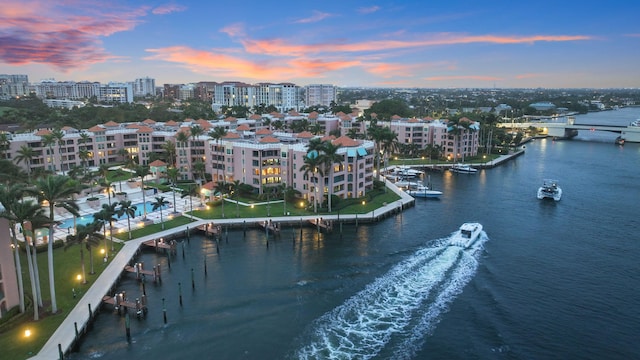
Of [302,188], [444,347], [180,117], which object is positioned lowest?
[444,347]

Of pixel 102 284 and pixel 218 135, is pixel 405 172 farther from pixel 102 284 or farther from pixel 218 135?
pixel 102 284

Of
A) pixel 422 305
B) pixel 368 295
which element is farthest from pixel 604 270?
pixel 368 295

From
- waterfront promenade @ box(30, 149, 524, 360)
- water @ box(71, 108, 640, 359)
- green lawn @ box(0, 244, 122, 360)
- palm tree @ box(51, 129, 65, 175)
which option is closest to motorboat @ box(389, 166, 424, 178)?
waterfront promenade @ box(30, 149, 524, 360)

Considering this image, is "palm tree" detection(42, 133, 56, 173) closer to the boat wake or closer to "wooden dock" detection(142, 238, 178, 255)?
"wooden dock" detection(142, 238, 178, 255)

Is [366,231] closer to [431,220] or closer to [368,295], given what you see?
[431,220]

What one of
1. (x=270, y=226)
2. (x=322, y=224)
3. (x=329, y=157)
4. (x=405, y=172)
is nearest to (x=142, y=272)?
(x=270, y=226)

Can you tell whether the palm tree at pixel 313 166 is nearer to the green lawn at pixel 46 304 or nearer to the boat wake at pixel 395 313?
the boat wake at pixel 395 313
